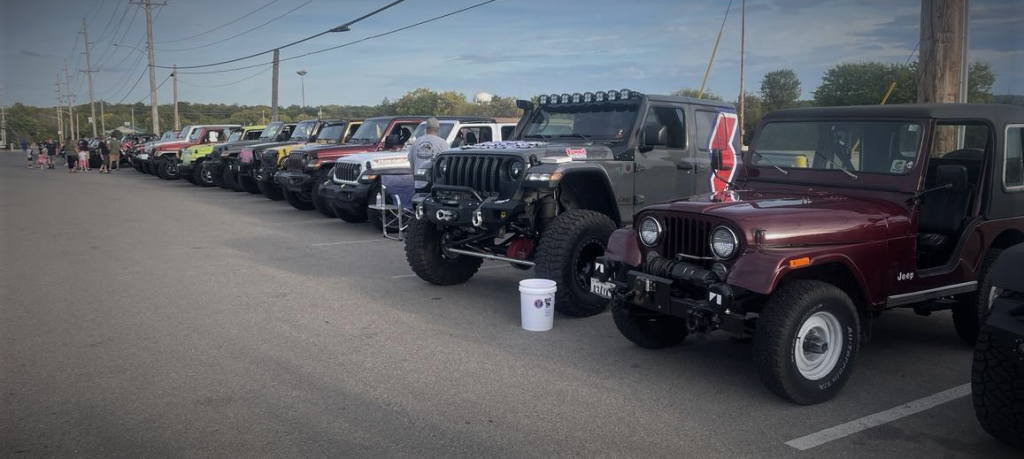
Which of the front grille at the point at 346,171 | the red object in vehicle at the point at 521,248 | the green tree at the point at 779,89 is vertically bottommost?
the red object in vehicle at the point at 521,248

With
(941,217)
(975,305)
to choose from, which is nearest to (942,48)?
(941,217)

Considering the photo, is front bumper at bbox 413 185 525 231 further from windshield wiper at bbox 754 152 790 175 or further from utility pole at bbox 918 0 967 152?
utility pole at bbox 918 0 967 152

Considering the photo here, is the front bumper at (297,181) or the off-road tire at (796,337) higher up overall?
the front bumper at (297,181)

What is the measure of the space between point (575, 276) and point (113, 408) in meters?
3.70

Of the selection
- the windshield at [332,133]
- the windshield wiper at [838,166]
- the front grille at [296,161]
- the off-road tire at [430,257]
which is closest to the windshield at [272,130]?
the windshield at [332,133]

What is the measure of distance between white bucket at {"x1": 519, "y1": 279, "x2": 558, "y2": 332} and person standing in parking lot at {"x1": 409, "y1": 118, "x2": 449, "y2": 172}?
4554 millimetres

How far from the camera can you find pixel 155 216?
1482cm

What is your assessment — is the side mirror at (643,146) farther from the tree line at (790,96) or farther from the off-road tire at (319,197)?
the off-road tire at (319,197)

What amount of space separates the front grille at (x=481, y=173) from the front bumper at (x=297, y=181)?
697cm

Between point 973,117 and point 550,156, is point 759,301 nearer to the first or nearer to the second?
point 973,117

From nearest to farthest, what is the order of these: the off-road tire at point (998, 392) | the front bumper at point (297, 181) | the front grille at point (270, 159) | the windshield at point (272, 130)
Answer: the off-road tire at point (998, 392) → the front bumper at point (297, 181) → the front grille at point (270, 159) → the windshield at point (272, 130)

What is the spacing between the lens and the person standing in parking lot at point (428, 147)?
410 inches

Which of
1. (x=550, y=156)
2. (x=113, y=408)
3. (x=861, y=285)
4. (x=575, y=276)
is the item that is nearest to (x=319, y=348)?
(x=113, y=408)

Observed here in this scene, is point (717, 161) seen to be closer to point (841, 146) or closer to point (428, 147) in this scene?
point (841, 146)
